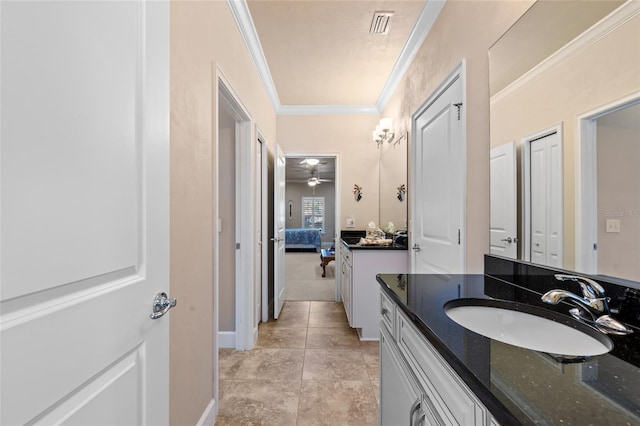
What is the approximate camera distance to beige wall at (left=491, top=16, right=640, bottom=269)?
810 millimetres

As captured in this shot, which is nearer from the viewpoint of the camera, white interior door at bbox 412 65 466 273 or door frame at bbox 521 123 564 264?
door frame at bbox 521 123 564 264

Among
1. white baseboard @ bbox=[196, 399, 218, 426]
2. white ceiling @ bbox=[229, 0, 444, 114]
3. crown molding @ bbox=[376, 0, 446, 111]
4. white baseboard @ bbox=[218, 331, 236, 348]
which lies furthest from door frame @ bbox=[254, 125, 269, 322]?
crown molding @ bbox=[376, 0, 446, 111]

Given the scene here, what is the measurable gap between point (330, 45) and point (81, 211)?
2.46 metres

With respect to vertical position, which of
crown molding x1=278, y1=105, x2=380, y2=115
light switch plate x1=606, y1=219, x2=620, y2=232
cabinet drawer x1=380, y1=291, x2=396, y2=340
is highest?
crown molding x1=278, y1=105, x2=380, y2=115

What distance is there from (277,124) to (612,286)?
3.69m

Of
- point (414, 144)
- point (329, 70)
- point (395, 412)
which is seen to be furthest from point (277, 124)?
point (395, 412)

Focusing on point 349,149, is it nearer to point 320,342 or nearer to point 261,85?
point 261,85

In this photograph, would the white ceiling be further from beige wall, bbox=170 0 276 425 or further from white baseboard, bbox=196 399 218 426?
white baseboard, bbox=196 399 218 426

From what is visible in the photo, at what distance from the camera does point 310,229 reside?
9609 mm

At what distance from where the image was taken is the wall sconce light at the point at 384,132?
10.7 feet

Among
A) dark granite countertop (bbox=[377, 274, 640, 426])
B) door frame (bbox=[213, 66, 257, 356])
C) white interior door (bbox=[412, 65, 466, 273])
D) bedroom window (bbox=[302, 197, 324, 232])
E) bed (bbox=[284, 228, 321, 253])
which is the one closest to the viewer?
dark granite countertop (bbox=[377, 274, 640, 426])

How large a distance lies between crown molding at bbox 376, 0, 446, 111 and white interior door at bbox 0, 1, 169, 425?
6.10 ft

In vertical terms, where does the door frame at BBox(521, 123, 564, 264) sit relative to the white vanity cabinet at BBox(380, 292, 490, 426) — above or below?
above

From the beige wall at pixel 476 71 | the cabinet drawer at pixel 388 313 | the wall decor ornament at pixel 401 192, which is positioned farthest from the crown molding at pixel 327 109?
the cabinet drawer at pixel 388 313
